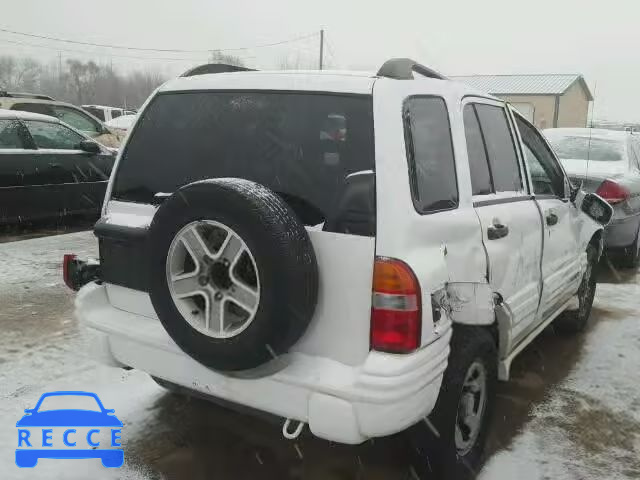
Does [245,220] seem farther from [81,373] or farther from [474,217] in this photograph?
[81,373]

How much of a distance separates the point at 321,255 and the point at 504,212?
1173 millimetres

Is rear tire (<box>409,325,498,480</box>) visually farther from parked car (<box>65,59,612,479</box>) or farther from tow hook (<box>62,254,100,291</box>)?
tow hook (<box>62,254,100,291</box>)

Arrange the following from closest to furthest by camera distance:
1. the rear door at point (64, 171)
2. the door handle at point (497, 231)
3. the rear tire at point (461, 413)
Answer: the rear tire at point (461, 413) < the door handle at point (497, 231) < the rear door at point (64, 171)

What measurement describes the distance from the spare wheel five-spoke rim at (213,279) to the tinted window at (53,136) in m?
6.42

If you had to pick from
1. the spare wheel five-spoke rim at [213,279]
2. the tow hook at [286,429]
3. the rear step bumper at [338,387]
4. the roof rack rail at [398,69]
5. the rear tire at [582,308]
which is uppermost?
the roof rack rail at [398,69]

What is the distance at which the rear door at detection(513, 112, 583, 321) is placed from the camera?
3.64 m

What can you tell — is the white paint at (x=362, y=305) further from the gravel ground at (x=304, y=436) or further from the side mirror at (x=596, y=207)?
the side mirror at (x=596, y=207)

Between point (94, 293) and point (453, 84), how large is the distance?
1998mm

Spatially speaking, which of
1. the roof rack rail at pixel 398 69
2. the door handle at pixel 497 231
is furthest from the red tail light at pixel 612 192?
the roof rack rail at pixel 398 69

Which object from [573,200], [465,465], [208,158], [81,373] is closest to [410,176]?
[208,158]

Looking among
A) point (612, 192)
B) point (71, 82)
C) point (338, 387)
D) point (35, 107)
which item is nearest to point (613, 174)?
point (612, 192)

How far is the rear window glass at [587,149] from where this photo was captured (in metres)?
7.47

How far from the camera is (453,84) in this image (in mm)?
3008

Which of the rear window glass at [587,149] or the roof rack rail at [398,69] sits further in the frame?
the rear window glass at [587,149]
